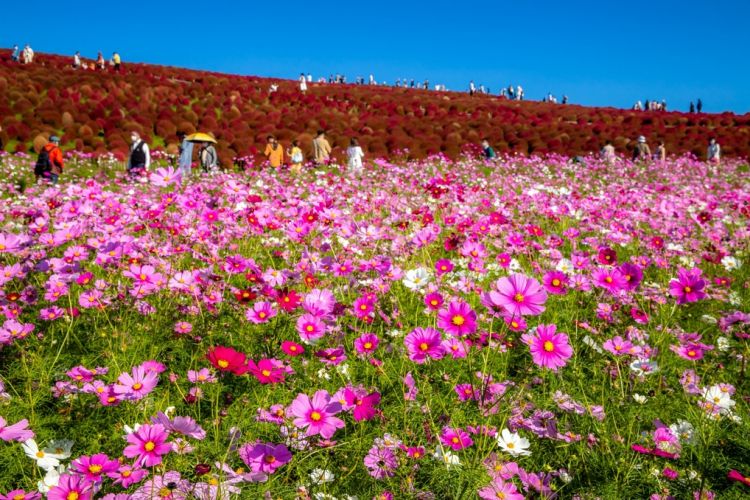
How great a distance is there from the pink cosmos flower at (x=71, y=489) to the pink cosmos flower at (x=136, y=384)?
0.81 feet

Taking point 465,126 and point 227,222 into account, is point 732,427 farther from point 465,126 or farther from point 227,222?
point 465,126

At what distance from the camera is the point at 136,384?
1350 mm

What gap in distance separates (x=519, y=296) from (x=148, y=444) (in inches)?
39.0

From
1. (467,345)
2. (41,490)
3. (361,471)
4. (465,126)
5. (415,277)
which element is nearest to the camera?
(41,490)

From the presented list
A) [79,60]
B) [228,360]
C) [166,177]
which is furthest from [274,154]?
[79,60]

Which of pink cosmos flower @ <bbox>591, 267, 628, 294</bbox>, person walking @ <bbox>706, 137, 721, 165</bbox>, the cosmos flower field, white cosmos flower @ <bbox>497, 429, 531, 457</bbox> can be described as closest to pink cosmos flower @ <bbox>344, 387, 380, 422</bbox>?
the cosmos flower field

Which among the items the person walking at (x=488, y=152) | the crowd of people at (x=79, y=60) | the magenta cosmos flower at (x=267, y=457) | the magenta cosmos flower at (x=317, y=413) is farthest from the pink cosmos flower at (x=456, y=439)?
the crowd of people at (x=79, y=60)

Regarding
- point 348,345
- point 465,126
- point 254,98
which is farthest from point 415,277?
point 254,98

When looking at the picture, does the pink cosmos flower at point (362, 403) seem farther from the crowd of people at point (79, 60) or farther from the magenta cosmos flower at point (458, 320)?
the crowd of people at point (79, 60)

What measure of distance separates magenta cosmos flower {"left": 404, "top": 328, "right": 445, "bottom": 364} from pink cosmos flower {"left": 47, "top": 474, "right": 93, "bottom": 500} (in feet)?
2.79

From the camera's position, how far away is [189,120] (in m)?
16.2

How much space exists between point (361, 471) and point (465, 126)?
744 inches

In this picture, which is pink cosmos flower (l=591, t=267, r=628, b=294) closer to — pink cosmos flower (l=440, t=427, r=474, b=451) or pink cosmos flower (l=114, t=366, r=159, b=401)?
pink cosmos flower (l=440, t=427, r=474, b=451)

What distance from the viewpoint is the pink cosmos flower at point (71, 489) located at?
1.02 m
